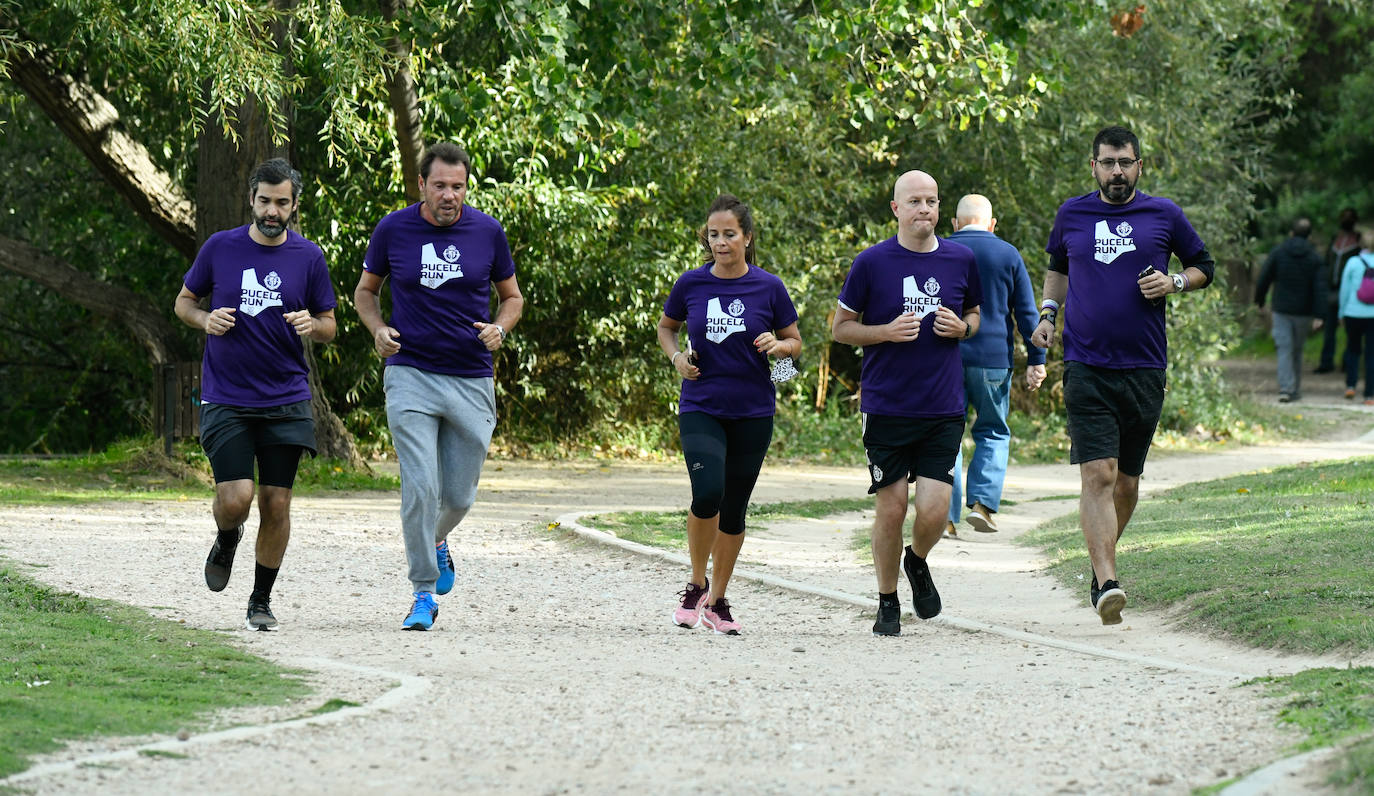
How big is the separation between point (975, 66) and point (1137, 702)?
364 inches

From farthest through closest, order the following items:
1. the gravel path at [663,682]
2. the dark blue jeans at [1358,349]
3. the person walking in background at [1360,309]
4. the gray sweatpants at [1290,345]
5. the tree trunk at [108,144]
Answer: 1. the gray sweatpants at [1290,345]
2. the dark blue jeans at [1358,349]
3. the person walking in background at [1360,309]
4. the tree trunk at [108,144]
5. the gravel path at [663,682]

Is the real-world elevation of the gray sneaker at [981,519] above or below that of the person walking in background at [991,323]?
below

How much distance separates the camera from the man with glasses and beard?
24.4ft

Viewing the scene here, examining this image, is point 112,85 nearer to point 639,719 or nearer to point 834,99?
point 834,99

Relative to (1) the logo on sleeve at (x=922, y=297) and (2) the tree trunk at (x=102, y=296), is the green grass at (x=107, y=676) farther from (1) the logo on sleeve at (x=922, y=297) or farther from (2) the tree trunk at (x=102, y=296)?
(2) the tree trunk at (x=102, y=296)

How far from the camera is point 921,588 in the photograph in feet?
25.1

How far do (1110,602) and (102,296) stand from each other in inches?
419

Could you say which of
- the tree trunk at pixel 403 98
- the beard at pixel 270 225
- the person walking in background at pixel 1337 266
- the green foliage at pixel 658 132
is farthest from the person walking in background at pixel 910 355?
the person walking in background at pixel 1337 266

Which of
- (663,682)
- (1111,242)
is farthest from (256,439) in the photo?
(1111,242)

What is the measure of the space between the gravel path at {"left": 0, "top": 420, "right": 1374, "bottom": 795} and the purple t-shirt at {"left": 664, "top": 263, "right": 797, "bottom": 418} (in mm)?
1032

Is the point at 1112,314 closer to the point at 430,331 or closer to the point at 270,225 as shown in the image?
the point at 430,331

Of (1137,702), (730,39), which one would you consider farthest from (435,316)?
(730,39)

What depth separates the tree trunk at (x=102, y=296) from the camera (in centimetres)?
1477

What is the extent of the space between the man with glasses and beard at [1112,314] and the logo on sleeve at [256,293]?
136 inches
